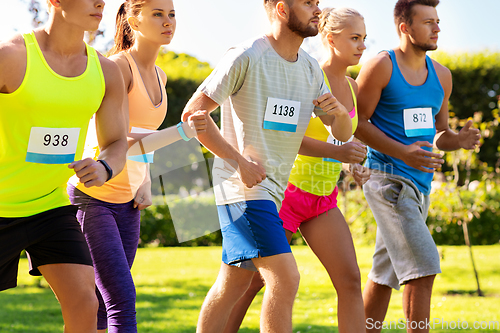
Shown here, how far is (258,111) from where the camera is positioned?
2.94 meters

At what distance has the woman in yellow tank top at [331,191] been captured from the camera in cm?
337

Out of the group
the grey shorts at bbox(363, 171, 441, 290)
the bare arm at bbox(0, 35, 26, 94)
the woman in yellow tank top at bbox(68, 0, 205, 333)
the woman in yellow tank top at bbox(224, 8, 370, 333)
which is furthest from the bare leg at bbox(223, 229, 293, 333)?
the bare arm at bbox(0, 35, 26, 94)

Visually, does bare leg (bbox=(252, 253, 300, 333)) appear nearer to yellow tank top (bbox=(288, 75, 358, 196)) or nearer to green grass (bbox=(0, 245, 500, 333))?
yellow tank top (bbox=(288, 75, 358, 196))

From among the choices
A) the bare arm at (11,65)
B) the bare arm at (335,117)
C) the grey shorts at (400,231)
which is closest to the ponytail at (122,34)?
the bare arm at (11,65)

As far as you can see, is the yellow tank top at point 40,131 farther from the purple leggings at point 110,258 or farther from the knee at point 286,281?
the knee at point 286,281

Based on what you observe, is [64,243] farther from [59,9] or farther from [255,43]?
[255,43]

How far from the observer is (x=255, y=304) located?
20.3ft

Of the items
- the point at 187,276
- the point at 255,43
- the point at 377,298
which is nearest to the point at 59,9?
the point at 255,43

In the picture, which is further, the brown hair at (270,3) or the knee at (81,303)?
the brown hair at (270,3)

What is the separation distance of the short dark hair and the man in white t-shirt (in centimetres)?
107

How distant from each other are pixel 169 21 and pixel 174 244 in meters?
9.32

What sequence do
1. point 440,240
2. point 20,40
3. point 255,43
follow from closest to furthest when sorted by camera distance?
point 20,40, point 255,43, point 440,240

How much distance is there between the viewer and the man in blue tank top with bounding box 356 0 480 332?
3500 mm

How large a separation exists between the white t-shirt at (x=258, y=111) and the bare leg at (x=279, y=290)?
1.16 ft
